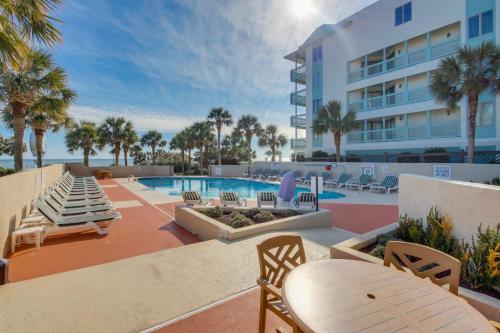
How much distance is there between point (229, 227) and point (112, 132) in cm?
2712

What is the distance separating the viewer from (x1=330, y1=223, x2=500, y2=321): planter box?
2561 millimetres

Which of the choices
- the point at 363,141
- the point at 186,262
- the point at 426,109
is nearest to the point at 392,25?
the point at 426,109

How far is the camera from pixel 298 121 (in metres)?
29.6

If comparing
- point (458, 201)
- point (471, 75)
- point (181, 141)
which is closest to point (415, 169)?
point (471, 75)

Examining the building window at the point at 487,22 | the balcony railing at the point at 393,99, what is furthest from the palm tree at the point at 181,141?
the building window at the point at 487,22

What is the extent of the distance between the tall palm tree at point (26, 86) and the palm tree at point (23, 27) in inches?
188

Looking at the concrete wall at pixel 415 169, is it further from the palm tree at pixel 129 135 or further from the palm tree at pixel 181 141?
the palm tree at pixel 129 135

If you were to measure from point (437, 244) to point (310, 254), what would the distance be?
2.12 m

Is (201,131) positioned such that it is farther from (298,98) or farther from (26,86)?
(26,86)

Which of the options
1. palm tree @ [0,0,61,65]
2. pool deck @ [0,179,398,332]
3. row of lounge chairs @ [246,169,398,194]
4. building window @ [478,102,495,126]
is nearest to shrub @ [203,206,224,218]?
pool deck @ [0,179,398,332]

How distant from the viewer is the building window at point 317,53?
26.8 meters

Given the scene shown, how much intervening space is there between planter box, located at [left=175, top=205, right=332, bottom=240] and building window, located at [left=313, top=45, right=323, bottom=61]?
24.1 meters

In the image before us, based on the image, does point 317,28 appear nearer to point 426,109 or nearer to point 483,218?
point 426,109

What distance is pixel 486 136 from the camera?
16000 millimetres
